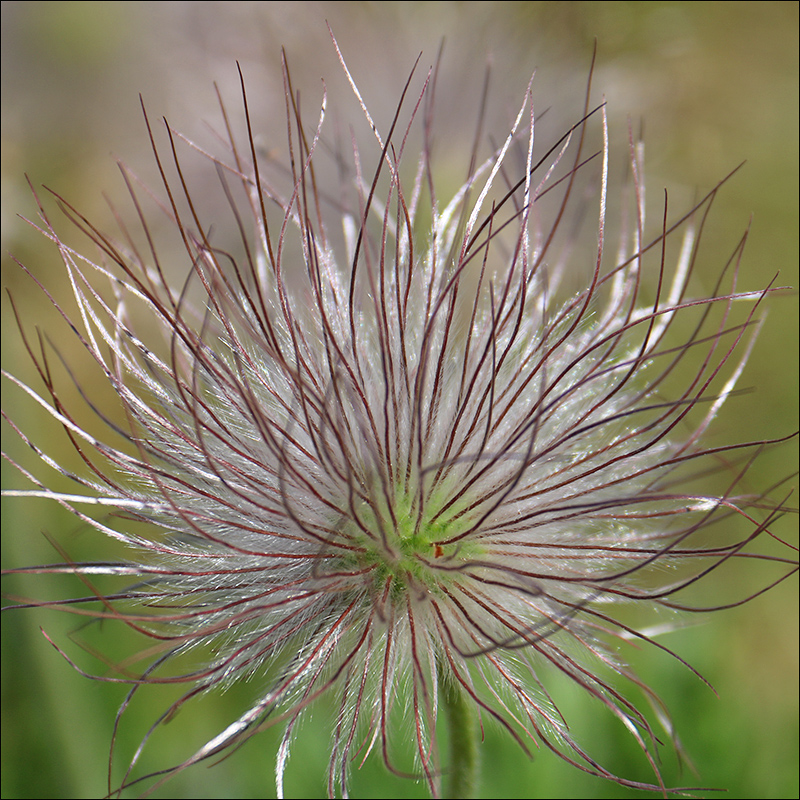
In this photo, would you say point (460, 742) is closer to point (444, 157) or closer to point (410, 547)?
point (410, 547)

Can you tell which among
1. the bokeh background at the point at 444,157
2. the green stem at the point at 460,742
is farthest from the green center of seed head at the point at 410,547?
the bokeh background at the point at 444,157

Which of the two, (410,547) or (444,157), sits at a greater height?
(444,157)

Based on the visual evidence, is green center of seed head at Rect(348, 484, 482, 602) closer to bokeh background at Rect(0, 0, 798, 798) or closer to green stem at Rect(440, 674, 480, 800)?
green stem at Rect(440, 674, 480, 800)

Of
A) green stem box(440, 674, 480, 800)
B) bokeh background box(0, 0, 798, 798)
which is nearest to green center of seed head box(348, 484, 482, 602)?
green stem box(440, 674, 480, 800)

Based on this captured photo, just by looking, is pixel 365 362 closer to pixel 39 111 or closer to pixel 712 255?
pixel 39 111

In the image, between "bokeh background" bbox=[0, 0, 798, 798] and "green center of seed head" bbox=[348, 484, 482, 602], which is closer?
"green center of seed head" bbox=[348, 484, 482, 602]

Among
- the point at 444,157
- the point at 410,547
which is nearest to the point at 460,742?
the point at 410,547
